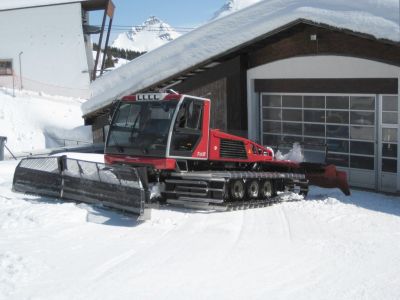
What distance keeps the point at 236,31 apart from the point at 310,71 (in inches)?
101

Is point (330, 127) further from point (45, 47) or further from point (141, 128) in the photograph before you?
point (45, 47)

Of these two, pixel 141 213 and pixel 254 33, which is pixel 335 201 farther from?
pixel 254 33

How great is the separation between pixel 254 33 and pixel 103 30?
27216 millimetres

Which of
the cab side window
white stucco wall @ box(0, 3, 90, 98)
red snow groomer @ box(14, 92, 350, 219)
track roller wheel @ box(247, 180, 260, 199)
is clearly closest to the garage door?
track roller wheel @ box(247, 180, 260, 199)

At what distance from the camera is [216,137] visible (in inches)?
481

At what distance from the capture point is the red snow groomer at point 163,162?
11070 mm

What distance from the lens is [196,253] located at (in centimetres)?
858

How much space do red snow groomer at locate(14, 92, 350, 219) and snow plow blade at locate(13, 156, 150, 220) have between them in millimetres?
20

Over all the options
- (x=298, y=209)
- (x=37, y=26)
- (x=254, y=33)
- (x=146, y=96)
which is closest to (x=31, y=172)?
(x=146, y=96)

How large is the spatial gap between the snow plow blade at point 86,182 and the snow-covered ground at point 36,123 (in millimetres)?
17668

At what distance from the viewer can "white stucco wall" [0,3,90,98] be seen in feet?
131

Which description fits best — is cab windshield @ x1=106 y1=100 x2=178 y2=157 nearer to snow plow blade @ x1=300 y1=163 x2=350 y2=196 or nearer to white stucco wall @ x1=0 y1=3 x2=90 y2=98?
snow plow blade @ x1=300 y1=163 x2=350 y2=196

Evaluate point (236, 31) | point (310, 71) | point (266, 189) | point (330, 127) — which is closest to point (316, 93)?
point (310, 71)

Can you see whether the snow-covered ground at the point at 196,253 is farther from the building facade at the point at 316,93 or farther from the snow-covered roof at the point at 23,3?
the snow-covered roof at the point at 23,3
